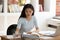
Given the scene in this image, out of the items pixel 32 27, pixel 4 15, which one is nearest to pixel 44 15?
pixel 4 15

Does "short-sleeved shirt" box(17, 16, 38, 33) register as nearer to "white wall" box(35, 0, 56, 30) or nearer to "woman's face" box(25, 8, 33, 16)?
"woman's face" box(25, 8, 33, 16)

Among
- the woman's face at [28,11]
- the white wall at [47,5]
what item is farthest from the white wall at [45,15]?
the woman's face at [28,11]

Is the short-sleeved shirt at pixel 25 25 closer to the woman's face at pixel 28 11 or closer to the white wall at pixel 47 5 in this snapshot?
the woman's face at pixel 28 11

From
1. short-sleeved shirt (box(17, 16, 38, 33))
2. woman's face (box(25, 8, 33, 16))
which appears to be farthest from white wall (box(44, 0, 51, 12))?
woman's face (box(25, 8, 33, 16))

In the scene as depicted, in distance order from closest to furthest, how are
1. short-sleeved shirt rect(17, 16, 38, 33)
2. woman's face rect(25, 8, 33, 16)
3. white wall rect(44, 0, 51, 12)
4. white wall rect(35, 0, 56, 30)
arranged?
woman's face rect(25, 8, 33, 16) → short-sleeved shirt rect(17, 16, 38, 33) → white wall rect(35, 0, 56, 30) → white wall rect(44, 0, 51, 12)

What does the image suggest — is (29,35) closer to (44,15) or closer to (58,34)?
(58,34)

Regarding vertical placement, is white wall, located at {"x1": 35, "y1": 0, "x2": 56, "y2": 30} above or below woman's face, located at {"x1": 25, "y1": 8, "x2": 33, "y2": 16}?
below

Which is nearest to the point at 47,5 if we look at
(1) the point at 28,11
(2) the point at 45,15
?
(2) the point at 45,15

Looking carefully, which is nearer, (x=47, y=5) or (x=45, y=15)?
(x=45, y=15)

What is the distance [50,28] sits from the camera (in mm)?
5930

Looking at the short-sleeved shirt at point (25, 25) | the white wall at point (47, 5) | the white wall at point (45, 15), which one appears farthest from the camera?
the white wall at point (47, 5)

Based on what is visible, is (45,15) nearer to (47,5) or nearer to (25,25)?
(47,5)

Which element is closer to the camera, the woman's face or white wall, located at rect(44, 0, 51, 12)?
the woman's face

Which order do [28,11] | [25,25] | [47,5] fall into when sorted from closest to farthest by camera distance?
1. [28,11]
2. [25,25]
3. [47,5]
